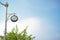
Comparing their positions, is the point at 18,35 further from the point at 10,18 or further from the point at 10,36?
the point at 10,18

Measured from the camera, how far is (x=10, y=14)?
18516 mm

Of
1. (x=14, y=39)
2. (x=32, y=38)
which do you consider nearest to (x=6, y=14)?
(x=14, y=39)

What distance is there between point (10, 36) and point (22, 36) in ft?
5.65

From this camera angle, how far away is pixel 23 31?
26.8 m

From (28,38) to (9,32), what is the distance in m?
2.93

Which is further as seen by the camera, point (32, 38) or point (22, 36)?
point (32, 38)

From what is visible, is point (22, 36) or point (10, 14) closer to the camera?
point (10, 14)

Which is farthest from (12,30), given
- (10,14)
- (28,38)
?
(10,14)

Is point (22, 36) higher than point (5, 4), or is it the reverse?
point (5, 4)

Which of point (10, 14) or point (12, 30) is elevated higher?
point (10, 14)

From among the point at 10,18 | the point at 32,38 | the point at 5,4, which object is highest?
the point at 5,4

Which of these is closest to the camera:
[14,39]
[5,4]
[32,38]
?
[5,4]

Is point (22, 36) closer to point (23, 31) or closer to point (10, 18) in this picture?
point (23, 31)

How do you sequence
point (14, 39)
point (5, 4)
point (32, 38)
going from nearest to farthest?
point (5, 4)
point (14, 39)
point (32, 38)
